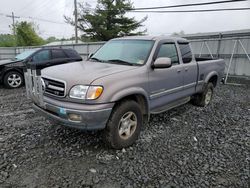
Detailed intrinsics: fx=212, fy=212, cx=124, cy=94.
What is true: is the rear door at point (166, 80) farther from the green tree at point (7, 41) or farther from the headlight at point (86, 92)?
the green tree at point (7, 41)

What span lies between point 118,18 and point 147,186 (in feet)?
82.0

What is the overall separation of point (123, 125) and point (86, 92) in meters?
0.90

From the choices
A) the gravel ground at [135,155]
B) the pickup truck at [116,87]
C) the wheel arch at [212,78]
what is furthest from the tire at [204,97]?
the pickup truck at [116,87]

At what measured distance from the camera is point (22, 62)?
8.48 meters

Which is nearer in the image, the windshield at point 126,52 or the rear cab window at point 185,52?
the windshield at point 126,52

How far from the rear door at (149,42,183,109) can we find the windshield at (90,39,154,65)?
0.25 m

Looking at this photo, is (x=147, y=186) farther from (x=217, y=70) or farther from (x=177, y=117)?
(x=217, y=70)

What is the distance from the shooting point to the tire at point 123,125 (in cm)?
320

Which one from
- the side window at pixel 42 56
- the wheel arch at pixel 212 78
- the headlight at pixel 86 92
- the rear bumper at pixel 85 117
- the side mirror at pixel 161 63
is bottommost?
the rear bumper at pixel 85 117

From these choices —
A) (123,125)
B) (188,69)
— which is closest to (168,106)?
(188,69)

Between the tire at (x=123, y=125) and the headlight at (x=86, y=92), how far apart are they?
432mm

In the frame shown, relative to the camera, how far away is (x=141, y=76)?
11.6 ft

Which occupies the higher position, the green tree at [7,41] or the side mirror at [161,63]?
the green tree at [7,41]

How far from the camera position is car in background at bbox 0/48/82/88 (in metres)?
8.20
